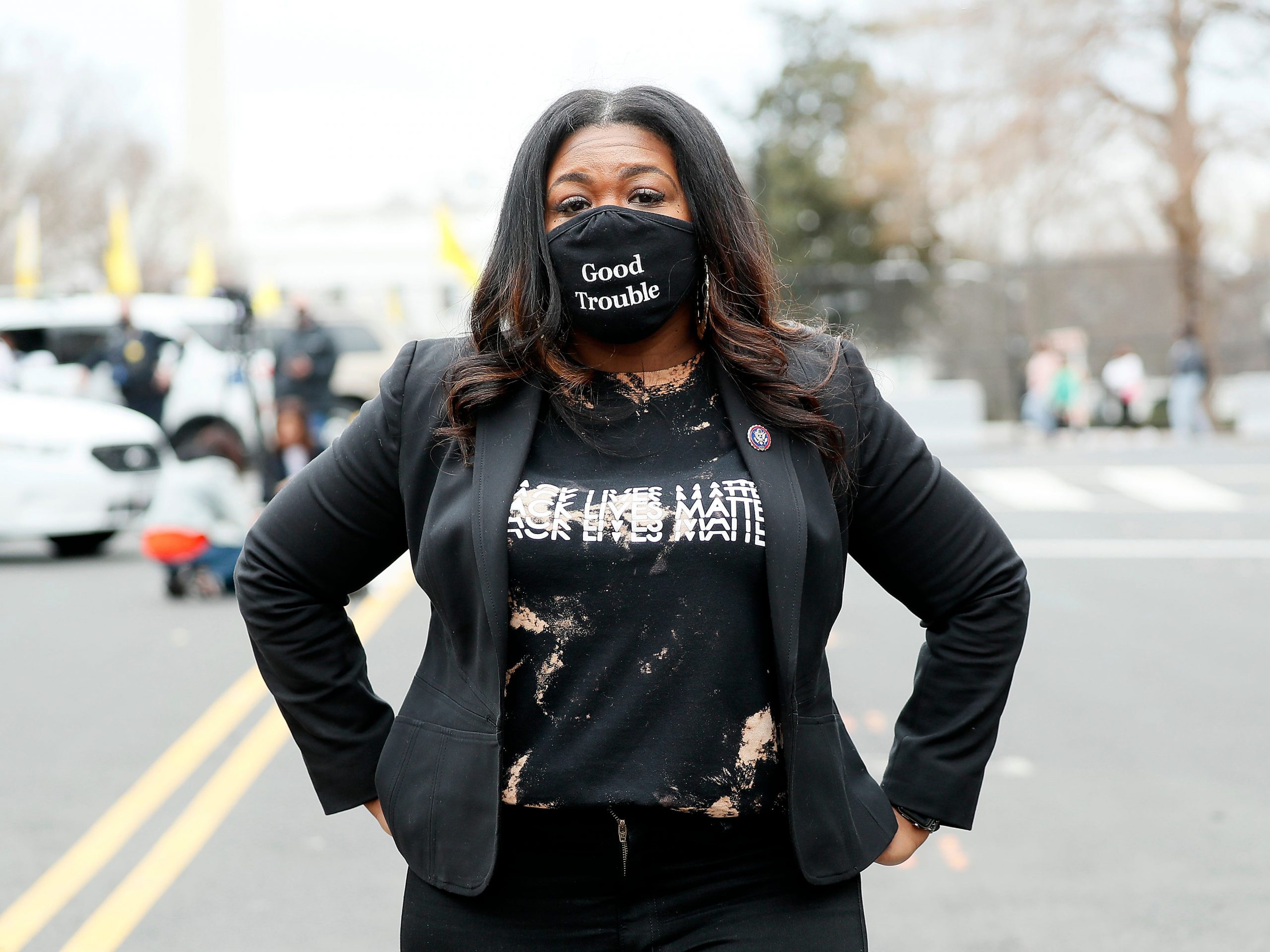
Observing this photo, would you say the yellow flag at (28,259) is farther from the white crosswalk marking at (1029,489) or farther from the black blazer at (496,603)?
the black blazer at (496,603)

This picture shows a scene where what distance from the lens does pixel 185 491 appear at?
9.94 m

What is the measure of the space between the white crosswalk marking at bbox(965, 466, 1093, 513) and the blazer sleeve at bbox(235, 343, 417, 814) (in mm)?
12150

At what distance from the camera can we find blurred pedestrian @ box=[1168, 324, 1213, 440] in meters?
22.2

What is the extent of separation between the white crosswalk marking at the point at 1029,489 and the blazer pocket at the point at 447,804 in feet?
40.3

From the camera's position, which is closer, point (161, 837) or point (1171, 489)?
point (161, 837)

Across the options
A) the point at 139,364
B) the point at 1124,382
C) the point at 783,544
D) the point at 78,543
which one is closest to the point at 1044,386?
the point at 1124,382

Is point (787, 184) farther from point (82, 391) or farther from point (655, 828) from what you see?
point (655, 828)

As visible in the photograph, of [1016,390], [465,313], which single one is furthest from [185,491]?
[1016,390]

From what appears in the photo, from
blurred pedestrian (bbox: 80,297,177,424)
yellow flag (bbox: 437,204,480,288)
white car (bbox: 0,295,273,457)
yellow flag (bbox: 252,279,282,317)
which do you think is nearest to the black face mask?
white car (bbox: 0,295,273,457)

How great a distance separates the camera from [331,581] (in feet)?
7.64

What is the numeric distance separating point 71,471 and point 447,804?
10.5 metres

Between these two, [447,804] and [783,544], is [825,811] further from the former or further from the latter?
[447,804]

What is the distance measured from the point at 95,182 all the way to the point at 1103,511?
3685 cm

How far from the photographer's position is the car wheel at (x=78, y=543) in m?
12.3
